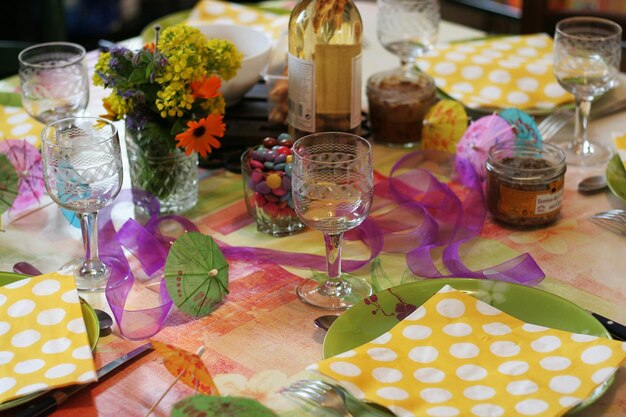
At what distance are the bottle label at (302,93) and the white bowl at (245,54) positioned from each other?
15 cm

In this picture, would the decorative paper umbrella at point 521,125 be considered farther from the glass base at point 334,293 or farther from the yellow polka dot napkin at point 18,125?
the yellow polka dot napkin at point 18,125

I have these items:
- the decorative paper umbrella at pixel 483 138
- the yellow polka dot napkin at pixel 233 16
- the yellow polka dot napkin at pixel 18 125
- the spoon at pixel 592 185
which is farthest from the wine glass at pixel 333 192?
the yellow polka dot napkin at pixel 233 16

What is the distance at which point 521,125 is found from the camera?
1361mm

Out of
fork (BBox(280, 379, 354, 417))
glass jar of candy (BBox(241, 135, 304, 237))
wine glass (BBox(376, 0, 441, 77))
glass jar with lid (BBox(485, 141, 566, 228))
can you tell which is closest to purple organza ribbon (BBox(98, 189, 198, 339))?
glass jar of candy (BBox(241, 135, 304, 237))

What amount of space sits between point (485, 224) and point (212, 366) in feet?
1.63

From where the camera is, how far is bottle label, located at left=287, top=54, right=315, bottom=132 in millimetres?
1294

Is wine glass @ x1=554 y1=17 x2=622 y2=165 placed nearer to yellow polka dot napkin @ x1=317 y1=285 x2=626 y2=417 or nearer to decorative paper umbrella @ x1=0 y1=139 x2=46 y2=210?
yellow polka dot napkin @ x1=317 y1=285 x2=626 y2=417

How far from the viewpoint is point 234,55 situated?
4.18 feet

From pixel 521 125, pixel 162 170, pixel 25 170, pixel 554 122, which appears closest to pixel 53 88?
pixel 25 170

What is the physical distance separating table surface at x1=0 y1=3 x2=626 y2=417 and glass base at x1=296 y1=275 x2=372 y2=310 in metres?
0.01

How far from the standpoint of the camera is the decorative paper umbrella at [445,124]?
1.43m

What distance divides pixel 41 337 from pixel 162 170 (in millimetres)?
385

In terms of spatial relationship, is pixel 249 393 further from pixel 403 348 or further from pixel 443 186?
pixel 443 186

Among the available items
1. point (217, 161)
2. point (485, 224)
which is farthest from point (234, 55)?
point (485, 224)
